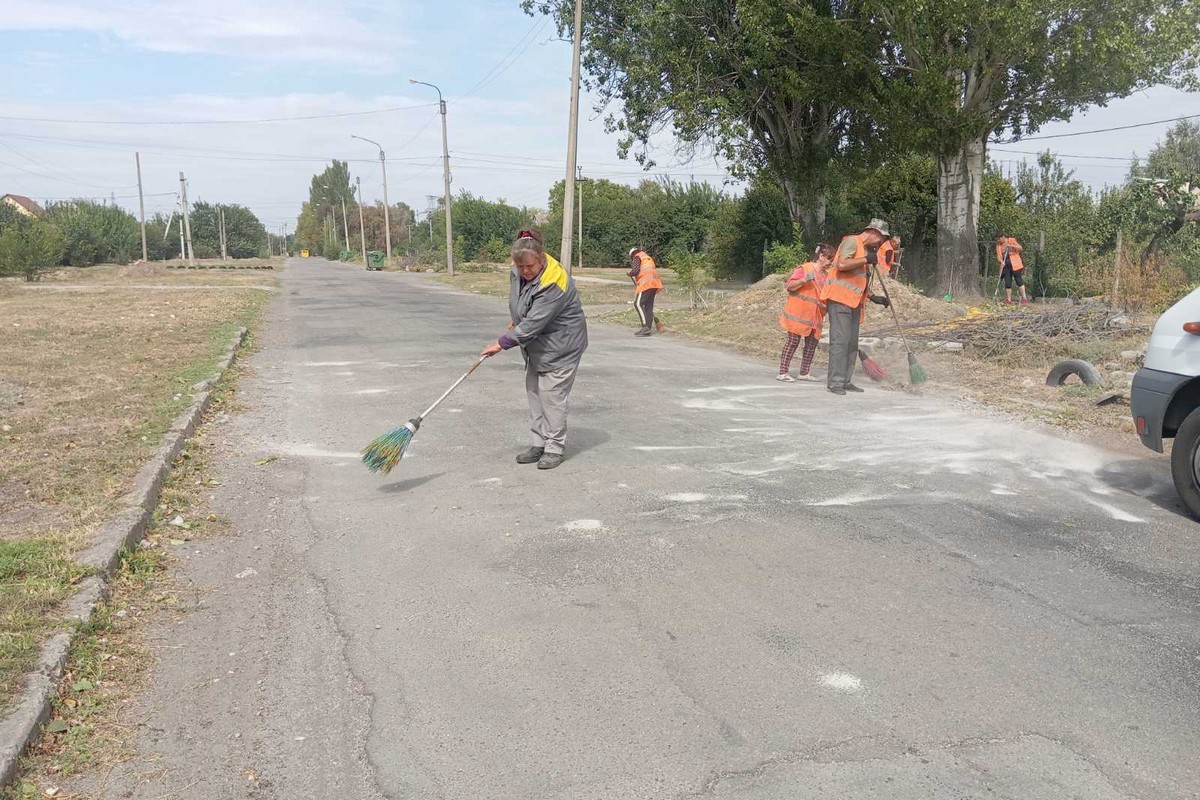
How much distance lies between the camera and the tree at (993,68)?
57.7 ft

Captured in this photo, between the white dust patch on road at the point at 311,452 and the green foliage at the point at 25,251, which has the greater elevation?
the green foliage at the point at 25,251

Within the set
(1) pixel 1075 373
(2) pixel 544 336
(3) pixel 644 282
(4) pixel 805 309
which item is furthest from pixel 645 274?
(2) pixel 544 336

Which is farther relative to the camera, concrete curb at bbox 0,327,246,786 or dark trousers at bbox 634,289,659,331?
dark trousers at bbox 634,289,659,331

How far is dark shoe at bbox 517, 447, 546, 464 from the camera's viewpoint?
700cm

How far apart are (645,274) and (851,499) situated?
34.2ft

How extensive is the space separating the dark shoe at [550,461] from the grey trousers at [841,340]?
14.1 feet

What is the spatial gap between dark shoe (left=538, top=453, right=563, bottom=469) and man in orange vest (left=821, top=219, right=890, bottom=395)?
14.1 ft

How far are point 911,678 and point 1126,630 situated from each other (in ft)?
3.75

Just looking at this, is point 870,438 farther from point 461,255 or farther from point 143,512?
point 461,255

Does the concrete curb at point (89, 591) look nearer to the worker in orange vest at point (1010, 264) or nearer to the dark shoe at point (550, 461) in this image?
the dark shoe at point (550, 461)

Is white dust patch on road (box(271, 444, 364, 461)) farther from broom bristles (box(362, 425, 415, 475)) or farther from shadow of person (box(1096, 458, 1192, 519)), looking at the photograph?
shadow of person (box(1096, 458, 1192, 519))

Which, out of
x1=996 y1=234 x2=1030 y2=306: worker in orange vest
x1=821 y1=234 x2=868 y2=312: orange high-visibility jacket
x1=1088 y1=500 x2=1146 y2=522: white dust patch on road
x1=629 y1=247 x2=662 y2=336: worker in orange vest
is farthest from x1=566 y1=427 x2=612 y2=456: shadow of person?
x1=996 y1=234 x2=1030 y2=306: worker in orange vest

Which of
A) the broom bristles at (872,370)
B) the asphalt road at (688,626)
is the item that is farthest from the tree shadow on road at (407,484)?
the broom bristles at (872,370)

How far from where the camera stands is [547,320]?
22.0 feet
